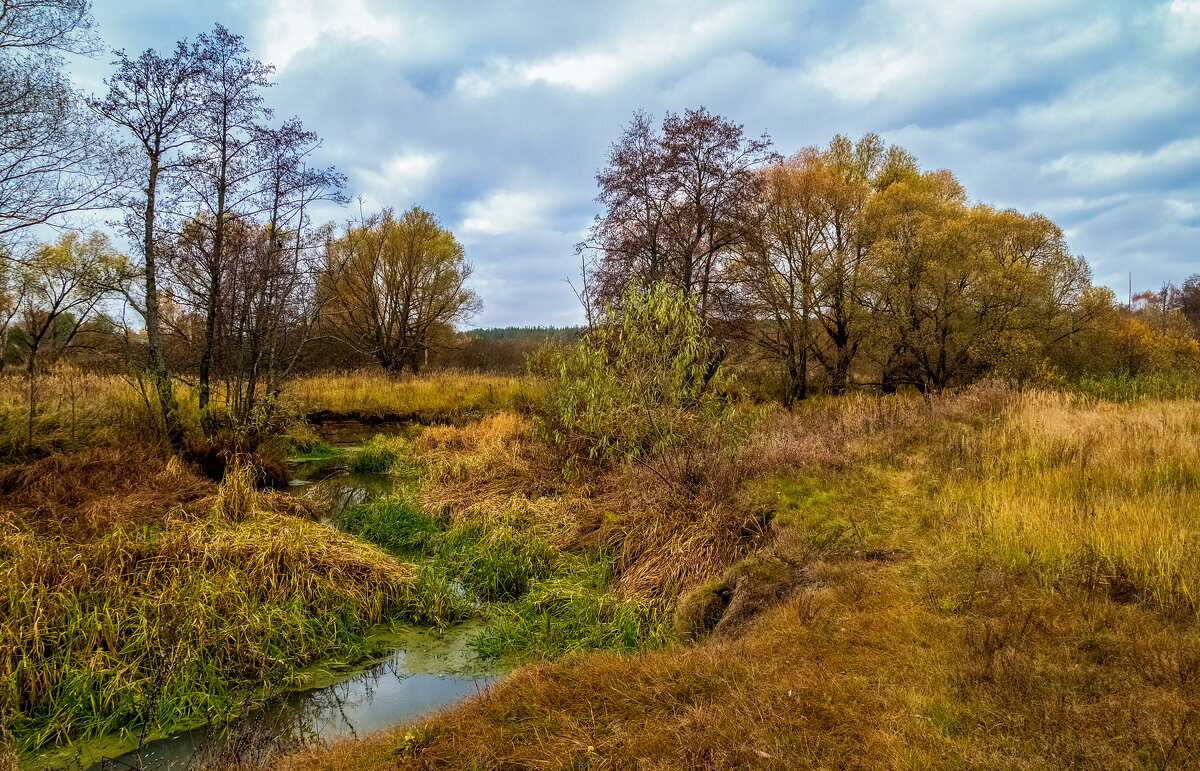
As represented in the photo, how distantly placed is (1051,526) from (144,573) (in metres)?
7.59

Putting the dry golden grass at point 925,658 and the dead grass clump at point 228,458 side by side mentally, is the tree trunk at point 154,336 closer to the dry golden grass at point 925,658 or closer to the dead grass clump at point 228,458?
the dead grass clump at point 228,458

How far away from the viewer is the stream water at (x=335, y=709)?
11.9 ft

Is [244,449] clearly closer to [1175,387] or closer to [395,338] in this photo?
[1175,387]

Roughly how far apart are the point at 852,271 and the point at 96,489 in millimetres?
21006

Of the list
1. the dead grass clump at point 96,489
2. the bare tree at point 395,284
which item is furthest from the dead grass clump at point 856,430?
the bare tree at point 395,284

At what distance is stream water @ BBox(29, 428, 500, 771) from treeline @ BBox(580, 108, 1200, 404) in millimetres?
10948

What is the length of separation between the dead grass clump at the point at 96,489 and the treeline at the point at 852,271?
385 inches

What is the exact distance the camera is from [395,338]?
92.1 ft

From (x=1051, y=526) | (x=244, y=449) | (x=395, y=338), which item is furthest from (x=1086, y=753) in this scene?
(x=395, y=338)

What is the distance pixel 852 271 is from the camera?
2081 cm

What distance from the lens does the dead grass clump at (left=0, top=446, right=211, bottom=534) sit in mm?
6094

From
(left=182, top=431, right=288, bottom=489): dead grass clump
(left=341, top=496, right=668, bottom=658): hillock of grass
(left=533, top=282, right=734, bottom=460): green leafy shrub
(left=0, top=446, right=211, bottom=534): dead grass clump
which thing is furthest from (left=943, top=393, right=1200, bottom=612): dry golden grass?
(left=182, top=431, right=288, bottom=489): dead grass clump

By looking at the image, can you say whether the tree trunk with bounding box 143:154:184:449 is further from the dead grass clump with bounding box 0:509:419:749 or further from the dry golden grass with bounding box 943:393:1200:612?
the dry golden grass with bounding box 943:393:1200:612

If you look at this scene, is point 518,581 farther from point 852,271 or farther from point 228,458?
point 852,271
